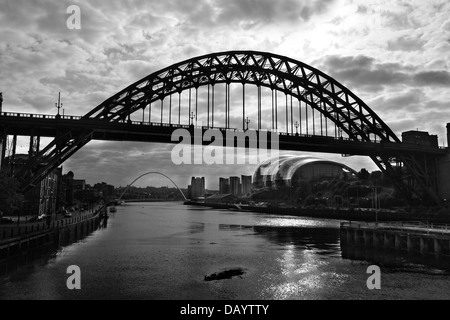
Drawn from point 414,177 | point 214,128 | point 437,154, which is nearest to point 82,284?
point 214,128

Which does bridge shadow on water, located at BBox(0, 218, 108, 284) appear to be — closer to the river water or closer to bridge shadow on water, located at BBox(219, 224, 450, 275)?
the river water

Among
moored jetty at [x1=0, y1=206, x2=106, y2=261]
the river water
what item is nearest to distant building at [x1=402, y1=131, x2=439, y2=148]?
the river water

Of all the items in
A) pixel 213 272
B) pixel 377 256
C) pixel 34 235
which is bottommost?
pixel 213 272

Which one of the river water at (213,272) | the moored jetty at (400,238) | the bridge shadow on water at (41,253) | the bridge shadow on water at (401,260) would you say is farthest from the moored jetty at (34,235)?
the moored jetty at (400,238)

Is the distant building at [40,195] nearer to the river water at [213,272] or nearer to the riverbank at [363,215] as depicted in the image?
the river water at [213,272]

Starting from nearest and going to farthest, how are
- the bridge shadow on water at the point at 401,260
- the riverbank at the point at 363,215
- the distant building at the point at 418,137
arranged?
1. the bridge shadow on water at the point at 401,260
2. the riverbank at the point at 363,215
3. the distant building at the point at 418,137

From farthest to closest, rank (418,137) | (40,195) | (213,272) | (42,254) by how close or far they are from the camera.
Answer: (418,137) → (40,195) → (42,254) → (213,272)

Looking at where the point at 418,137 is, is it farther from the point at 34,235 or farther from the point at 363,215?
the point at 34,235

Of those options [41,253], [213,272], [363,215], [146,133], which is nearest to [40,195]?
[146,133]

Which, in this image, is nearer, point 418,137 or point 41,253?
point 41,253
